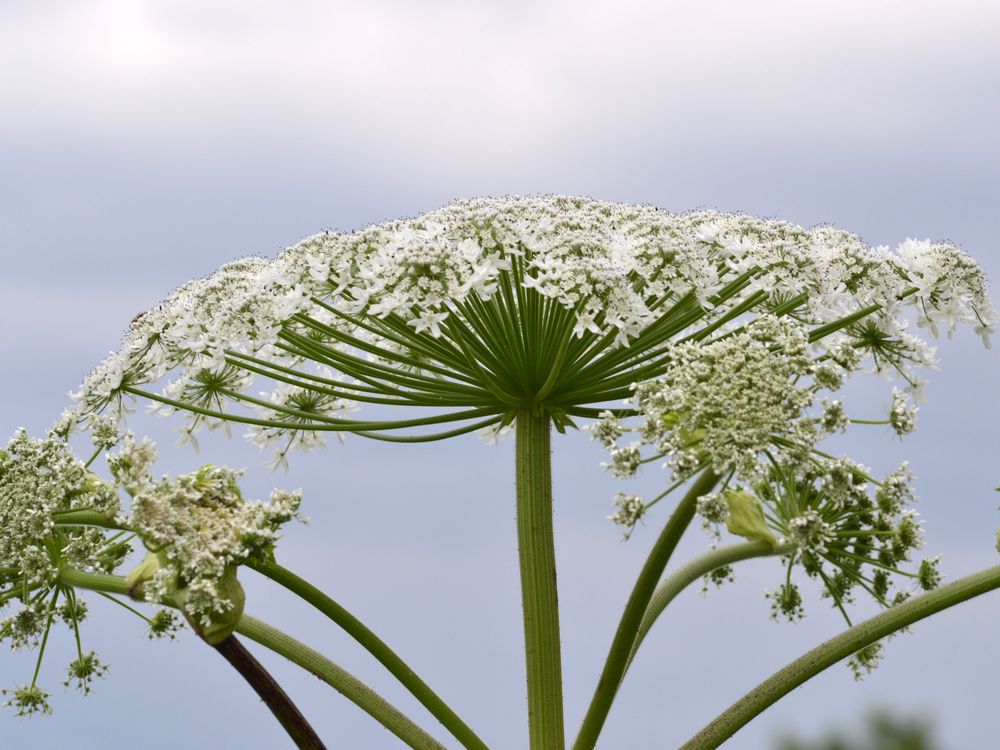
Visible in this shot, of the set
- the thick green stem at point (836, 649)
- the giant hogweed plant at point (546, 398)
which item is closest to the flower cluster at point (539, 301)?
the giant hogweed plant at point (546, 398)

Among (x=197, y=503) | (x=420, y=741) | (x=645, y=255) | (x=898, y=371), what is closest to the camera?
(x=197, y=503)

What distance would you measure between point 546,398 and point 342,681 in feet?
7.55

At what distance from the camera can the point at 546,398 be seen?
26.0 ft

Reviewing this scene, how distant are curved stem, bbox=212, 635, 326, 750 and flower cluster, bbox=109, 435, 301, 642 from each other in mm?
304

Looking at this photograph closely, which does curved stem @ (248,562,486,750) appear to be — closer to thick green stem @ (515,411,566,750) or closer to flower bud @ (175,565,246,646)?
flower bud @ (175,565,246,646)

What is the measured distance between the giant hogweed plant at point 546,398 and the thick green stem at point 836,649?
2cm

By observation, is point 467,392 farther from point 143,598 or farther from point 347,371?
point 143,598

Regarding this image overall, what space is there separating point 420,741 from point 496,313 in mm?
2814

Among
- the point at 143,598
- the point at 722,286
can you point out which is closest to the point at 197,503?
the point at 143,598

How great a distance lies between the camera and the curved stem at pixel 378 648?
6809 millimetres

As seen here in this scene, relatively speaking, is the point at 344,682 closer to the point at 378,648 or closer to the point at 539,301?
the point at 378,648

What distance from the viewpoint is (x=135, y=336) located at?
820 cm

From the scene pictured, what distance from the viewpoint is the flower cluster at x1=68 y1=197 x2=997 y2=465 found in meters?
6.78

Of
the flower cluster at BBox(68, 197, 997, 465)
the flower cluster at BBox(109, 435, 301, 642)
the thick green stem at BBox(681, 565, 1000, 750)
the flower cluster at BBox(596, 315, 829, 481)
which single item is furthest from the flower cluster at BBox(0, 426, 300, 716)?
the thick green stem at BBox(681, 565, 1000, 750)
